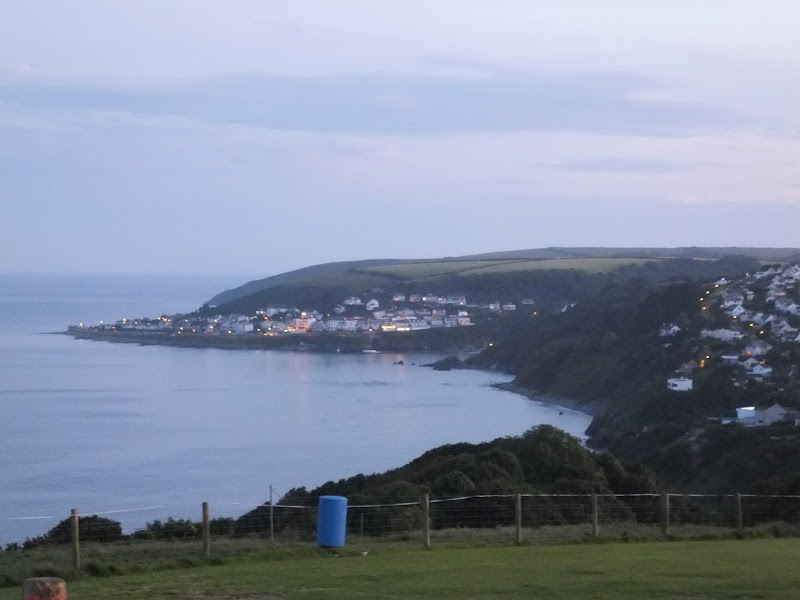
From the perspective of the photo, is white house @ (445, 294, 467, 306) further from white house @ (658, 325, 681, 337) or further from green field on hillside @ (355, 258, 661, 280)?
white house @ (658, 325, 681, 337)

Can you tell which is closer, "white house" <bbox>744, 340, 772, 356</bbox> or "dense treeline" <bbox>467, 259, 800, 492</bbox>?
"dense treeline" <bbox>467, 259, 800, 492</bbox>

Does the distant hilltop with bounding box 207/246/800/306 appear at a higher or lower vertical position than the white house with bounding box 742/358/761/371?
higher

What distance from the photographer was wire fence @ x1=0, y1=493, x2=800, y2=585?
8016mm

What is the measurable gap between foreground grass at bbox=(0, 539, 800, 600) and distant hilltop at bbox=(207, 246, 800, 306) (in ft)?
276

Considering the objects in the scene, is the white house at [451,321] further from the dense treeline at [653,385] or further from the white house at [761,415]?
the white house at [761,415]

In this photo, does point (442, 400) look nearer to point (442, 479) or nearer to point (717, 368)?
point (717, 368)

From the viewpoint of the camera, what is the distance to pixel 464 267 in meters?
104

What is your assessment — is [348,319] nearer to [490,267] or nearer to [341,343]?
[341,343]

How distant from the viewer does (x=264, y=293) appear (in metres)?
102

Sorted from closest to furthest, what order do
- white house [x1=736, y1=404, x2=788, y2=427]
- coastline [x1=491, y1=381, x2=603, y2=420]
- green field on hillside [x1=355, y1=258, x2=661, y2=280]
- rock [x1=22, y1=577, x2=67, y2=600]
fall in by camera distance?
rock [x1=22, y1=577, x2=67, y2=600]
white house [x1=736, y1=404, x2=788, y2=427]
coastline [x1=491, y1=381, x2=603, y2=420]
green field on hillside [x1=355, y1=258, x2=661, y2=280]

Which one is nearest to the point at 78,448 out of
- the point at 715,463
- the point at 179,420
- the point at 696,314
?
the point at 179,420

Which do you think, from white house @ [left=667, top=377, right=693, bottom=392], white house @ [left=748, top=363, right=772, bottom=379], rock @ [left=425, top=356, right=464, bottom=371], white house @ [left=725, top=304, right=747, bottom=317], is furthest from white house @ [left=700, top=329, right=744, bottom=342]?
rock @ [left=425, top=356, right=464, bottom=371]

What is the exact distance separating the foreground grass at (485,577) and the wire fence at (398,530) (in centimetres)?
44

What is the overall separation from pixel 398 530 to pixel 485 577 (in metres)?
3.71
